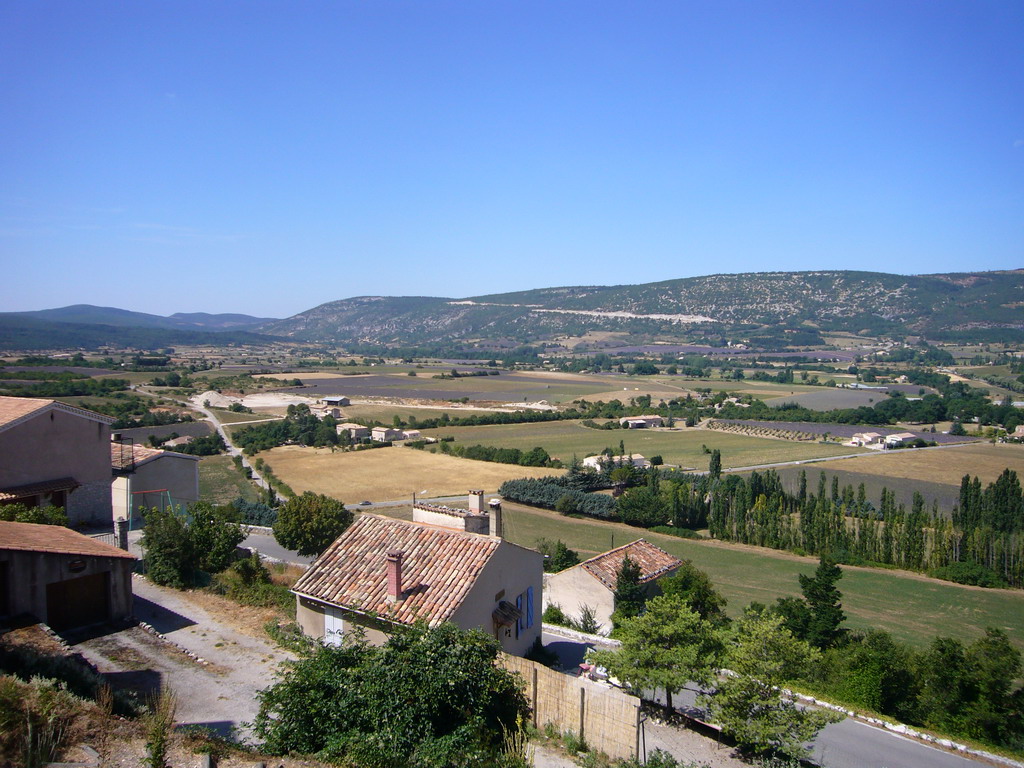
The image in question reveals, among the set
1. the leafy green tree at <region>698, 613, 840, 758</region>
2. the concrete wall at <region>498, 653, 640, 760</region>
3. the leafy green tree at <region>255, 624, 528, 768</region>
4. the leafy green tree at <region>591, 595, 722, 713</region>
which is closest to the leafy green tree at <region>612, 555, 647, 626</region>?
the leafy green tree at <region>591, 595, 722, 713</region>

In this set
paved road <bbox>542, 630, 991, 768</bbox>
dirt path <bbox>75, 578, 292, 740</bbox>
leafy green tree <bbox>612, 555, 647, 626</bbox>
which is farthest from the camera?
leafy green tree <bbox>612, 555, 647, 626</bbox>

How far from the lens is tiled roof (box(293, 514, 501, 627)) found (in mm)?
12496

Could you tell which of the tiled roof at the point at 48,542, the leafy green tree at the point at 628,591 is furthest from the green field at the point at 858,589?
the tiled roof at the point at 48,542

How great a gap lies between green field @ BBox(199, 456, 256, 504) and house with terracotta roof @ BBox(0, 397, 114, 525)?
22.1m

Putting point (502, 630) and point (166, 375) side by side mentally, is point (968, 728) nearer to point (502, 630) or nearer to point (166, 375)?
point (502, 630)

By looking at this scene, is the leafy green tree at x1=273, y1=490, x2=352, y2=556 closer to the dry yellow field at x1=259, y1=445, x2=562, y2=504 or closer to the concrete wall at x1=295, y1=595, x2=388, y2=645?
the concrete wall at x1=295, y1=595, x2=388, y2=645

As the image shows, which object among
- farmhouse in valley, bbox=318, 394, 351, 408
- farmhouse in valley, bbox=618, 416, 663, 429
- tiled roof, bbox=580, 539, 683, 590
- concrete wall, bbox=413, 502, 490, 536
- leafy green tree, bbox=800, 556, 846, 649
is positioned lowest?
farmhouse in valley, bbox=618, 416, 663, 429

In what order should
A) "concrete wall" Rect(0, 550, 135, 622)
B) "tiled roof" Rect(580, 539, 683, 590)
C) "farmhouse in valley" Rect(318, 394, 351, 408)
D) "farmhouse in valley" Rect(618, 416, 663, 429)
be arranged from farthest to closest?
"farmhouse in valley" Rect(318, 394, 351, 408) < "farmhouse in valley" Rect(618, 416, 663, 429) < "tiled roof" Rect(580, 539, 683, 590) < "concrete wall" Rect(0, 550, 135, 622)

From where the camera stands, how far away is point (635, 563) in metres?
21.2

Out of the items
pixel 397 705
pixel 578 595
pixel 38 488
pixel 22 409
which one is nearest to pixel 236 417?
pixel 22 409

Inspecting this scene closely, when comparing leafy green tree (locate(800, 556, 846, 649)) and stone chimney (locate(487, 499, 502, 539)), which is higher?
stone chimney (locate(487, 499, 502, 539))

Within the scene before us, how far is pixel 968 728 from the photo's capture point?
14.8m

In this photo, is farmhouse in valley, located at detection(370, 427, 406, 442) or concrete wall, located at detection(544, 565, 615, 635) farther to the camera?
farmhouse in valley, located at detection(370, 427, 406, 442)

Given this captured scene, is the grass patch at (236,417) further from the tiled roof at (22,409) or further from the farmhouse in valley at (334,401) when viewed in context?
the tiled roof at (22,409)
